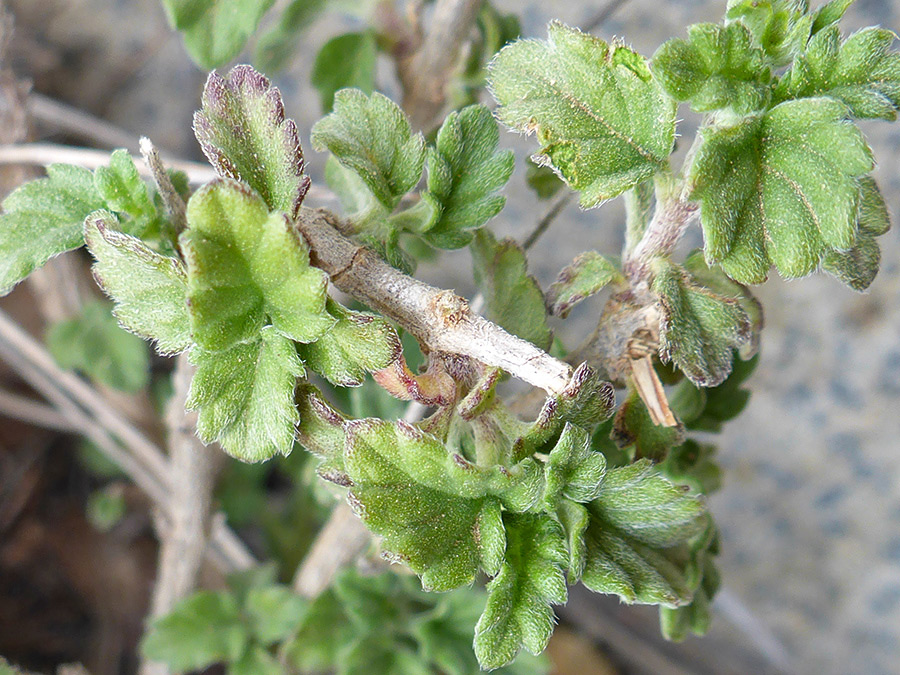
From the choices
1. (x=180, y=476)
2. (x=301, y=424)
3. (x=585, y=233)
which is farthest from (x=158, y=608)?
(x=585, y=233)

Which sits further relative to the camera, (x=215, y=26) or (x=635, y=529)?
(x=215, y=26)

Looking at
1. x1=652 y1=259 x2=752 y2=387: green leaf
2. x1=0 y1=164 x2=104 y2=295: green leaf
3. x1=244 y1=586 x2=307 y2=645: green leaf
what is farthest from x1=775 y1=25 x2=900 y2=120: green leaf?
x1=244 y1=586 x2=307 y2=645: green leaf

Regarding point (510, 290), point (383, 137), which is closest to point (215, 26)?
point (383, 137)

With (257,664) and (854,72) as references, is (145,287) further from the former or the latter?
(257,664)

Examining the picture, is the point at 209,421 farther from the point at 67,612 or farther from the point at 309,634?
the point at 67,612

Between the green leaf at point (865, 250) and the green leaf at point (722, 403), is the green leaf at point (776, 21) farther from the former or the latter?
the green leaf at point (722, 403)

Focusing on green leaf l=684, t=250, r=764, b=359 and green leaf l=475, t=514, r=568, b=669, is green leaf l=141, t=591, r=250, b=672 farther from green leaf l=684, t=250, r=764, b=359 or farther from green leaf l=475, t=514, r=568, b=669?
green leaf l=684, t=250, r=764, b=359

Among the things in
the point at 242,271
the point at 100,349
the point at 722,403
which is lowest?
the point at 100,349
